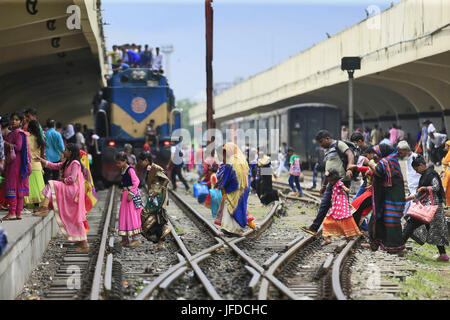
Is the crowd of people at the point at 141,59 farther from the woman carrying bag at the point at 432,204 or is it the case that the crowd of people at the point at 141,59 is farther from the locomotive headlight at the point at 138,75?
the woman carrying bag at the point at 432,204

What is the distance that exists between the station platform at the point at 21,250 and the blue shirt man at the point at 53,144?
1657mm

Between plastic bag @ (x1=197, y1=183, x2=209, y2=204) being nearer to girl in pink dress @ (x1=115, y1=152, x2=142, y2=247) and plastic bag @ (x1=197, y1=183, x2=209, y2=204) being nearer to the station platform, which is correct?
girl in pink dress @ (x1=115, y1=152, x2=142, y2=247)

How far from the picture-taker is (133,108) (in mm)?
22875

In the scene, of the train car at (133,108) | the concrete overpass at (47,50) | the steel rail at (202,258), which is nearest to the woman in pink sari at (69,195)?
the steel rail at (202,258)

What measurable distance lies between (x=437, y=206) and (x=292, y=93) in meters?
27.5

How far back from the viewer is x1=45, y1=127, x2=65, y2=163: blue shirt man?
42.8 ft

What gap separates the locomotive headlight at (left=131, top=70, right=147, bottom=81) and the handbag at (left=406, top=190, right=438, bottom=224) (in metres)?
14.1

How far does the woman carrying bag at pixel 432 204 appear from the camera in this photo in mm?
10062

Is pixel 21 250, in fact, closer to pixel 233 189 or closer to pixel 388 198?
pixel 233 189

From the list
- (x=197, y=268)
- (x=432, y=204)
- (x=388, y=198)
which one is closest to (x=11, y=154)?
(x=197, y=268)

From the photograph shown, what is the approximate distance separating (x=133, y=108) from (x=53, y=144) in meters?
9.85

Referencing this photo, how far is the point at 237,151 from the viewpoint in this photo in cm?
1200

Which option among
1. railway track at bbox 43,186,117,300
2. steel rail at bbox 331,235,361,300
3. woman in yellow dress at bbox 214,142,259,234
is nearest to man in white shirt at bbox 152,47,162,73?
railway track at bbox 43,186,117,300

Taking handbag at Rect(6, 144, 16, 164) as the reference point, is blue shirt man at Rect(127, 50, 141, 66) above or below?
above
